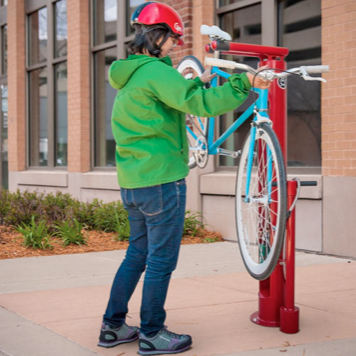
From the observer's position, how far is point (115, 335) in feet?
12.2

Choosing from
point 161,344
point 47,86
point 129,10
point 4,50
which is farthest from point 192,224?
point 4,50

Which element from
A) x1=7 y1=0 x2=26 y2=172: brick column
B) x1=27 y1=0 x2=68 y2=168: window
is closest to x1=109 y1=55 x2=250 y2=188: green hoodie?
x1=27 y1=0 x2=68 y2=168: window

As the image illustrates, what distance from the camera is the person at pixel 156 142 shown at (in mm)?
3438

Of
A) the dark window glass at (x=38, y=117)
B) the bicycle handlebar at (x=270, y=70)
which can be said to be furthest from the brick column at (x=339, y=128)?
the dark window glass at (x=38, y=117)

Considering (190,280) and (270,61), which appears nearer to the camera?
(270,61)

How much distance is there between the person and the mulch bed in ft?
13.3

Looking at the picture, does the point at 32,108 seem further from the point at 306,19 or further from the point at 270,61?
the point at 270,61

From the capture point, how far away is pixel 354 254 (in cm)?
677

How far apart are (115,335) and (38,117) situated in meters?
11.1

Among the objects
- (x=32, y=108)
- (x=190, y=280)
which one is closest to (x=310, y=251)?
(x=190, y=280)

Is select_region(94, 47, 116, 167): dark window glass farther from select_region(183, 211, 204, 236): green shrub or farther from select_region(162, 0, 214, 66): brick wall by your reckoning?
select_region(183, 211, 204, 236): green shrub

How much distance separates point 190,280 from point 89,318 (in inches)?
59.8

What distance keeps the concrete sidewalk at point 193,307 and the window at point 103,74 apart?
4861mm

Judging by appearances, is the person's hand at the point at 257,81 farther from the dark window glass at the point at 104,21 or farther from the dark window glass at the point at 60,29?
the dark window glass at the point at 60,29
